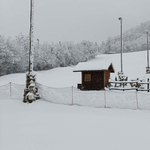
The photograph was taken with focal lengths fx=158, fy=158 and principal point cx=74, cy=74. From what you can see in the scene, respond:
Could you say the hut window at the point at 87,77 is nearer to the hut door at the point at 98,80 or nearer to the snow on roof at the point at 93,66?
the hut door at the point at 98,80

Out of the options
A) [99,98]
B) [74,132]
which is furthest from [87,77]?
[74,132]

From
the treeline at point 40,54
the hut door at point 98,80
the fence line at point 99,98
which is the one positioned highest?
the treeline at point 40,54

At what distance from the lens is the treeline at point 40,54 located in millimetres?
34016

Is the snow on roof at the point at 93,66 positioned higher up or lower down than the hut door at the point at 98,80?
higher up

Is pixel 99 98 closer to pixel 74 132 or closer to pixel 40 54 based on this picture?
pixel 74 132

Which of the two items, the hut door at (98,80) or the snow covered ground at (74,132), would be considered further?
the hut door at (98,80)

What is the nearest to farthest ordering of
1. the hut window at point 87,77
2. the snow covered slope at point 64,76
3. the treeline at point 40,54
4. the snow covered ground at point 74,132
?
the snow covered ground at point 74,132 → the hut window at point 87,77 → the snow covered slope at point 64,76 → the treeline at point 40,54

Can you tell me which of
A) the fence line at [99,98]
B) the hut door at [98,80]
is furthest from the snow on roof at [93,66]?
the fence line at [99,98]

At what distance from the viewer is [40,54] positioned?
1681 inches

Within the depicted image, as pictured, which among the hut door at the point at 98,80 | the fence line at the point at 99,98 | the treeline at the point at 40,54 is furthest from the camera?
the treeline at the point at 40,54

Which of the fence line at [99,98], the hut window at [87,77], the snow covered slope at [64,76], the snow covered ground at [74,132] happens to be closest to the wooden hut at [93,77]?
the hut window at [87,77]

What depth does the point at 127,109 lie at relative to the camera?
996 cm

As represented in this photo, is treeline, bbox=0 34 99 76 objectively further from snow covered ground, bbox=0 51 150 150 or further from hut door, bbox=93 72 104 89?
snow covered ground, bbox=0 51 150 150

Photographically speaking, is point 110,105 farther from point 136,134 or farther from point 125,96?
point 136,134
